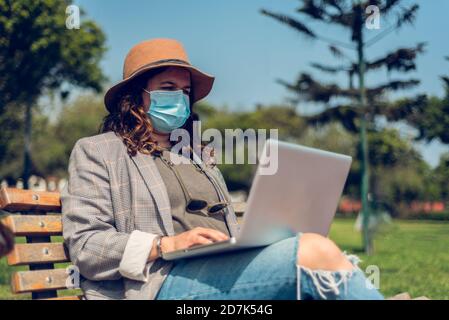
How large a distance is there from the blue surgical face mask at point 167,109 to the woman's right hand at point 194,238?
3.08 ft

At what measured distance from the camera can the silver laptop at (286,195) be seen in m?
2.43

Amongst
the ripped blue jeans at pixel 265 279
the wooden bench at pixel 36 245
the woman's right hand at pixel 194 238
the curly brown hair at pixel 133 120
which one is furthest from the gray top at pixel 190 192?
the wooden bench at pixel 36 245

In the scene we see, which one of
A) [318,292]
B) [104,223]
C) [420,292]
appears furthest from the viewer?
[420,292]

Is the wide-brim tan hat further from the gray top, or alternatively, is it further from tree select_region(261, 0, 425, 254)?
tree select_region(261, 0, 425, 254)

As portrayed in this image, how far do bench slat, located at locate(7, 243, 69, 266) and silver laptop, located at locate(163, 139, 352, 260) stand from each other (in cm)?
53

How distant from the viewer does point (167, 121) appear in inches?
141

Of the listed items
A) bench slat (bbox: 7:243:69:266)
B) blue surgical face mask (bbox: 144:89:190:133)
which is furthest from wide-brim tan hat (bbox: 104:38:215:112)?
bench slat (bbox: 7:243:69:266)

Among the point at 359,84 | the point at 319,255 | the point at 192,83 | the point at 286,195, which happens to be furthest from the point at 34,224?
the point at 359,84

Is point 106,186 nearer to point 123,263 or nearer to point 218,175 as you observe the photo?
point 123,263

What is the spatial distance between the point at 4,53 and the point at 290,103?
26.9 feet

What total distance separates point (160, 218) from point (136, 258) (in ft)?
0.94

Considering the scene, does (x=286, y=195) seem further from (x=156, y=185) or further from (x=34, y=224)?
(x=34, y=224)

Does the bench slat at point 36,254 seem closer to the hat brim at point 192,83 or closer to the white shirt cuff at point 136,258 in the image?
the white shirt cuff at point 136,258
